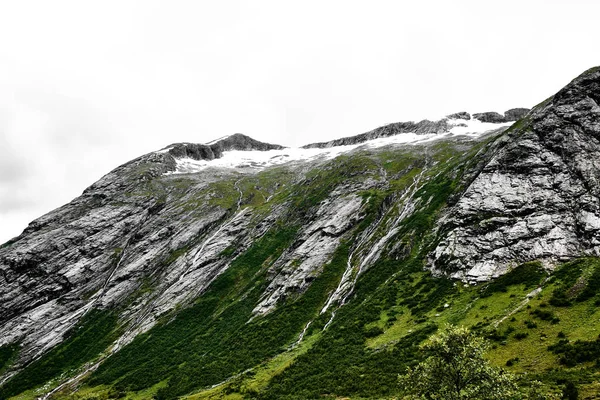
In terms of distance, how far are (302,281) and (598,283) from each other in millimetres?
54679

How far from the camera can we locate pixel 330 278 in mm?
79562

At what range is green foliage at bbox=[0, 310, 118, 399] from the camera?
83.4m

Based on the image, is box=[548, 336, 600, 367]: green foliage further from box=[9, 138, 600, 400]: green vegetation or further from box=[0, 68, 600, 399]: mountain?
box=[0, 68, 600, 399]: mountain

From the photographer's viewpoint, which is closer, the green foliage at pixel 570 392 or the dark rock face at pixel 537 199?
the green foliage at pixel 570 392

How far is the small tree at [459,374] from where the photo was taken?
2072 cm

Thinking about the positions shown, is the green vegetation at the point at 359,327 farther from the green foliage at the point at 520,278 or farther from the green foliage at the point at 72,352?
the green foliage at the point at 72,352

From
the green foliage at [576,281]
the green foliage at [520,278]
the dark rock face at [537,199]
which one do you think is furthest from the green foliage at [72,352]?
the green foliage at [576,281]

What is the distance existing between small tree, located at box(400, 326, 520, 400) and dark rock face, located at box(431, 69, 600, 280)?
36.0 metres

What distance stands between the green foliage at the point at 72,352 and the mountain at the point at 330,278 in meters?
0.48

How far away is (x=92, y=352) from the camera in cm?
8875

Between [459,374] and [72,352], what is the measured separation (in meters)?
103

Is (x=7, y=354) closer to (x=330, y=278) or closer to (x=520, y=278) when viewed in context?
(x=330, y=278)

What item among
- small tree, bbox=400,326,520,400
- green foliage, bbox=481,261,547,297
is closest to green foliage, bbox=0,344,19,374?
small tree, bbox=400,326,520,400

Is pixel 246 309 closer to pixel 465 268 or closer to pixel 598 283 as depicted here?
pixel 465 268
